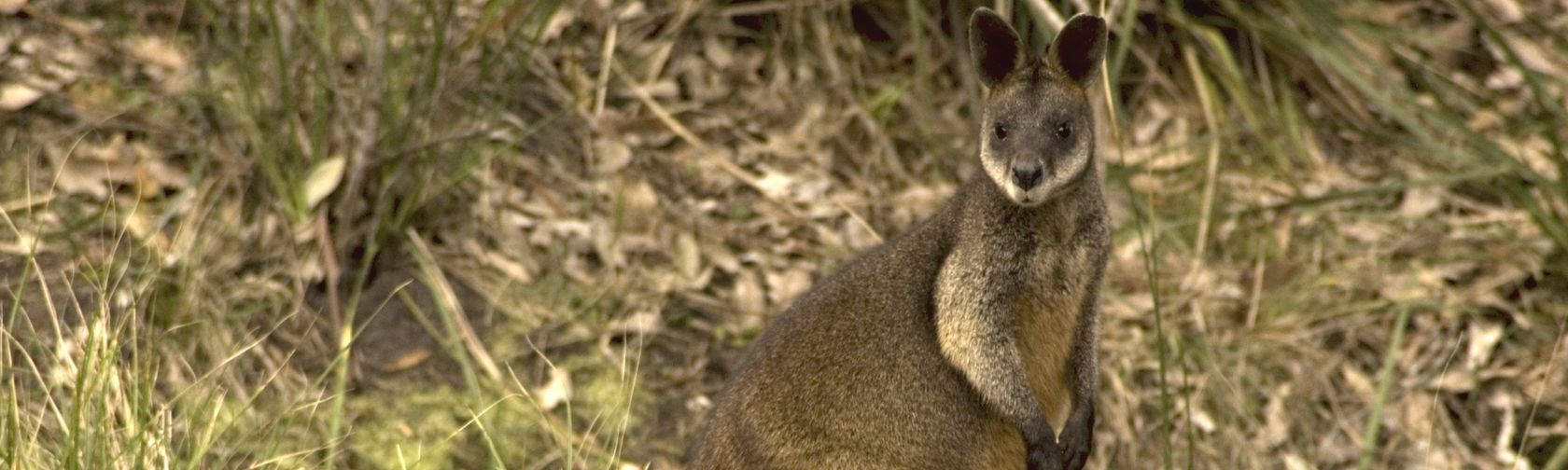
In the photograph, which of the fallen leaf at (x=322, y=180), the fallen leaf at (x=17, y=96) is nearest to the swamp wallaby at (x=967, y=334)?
the fallen leaf at (x=322, y=180)

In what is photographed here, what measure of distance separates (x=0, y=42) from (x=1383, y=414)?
4.99 m

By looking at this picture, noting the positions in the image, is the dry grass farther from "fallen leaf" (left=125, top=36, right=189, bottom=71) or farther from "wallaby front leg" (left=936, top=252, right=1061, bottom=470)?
"wallaby front leg" (left=936, top=252, right=1061, bottom=470)

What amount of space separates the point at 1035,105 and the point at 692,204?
9.33 ft

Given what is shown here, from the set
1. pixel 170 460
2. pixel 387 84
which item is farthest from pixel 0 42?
pixel 170 460

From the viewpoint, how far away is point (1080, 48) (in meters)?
4.00

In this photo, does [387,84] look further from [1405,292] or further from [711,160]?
[1405,292]

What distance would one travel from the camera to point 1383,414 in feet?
20.1

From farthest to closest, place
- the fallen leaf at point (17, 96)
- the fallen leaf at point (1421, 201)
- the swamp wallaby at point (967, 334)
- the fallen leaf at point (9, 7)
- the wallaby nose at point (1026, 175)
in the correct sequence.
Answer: the fallen leaf at point (1421, 201) < the fallen leaf at point (9, 7) < the fallen leaf at point (17, 96) < the swamp wallaby at point (967, 334) < the wallaby nose at point (1026, 175)

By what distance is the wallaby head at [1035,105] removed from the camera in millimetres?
3836

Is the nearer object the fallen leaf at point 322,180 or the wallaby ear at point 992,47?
the wallaby ear at point 992,47

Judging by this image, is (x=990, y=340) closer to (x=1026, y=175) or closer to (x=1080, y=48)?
(x=1026, y=175)

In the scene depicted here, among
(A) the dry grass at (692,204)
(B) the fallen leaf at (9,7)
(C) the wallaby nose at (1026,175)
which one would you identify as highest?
(C) the wallaby nose at (1026,175)

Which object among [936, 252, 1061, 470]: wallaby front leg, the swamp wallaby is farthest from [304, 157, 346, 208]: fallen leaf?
[936, 252, 1061, 470]: wallaby front leg

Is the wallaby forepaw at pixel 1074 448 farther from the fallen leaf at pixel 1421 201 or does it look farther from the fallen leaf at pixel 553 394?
the fallen leaf at pixel 1421 201
